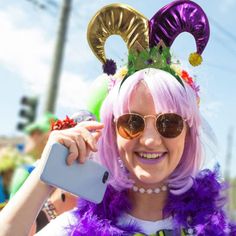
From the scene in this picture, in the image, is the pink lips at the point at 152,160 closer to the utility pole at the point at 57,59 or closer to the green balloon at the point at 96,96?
the green balloon at the point at 96,96

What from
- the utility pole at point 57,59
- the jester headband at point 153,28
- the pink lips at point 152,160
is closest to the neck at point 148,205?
the pink lips at point 152,160

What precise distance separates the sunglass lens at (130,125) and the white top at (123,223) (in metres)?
0.27

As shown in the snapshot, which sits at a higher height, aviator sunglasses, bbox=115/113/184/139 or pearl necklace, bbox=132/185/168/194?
aviator sunglasses, bbox=115/113/184/139

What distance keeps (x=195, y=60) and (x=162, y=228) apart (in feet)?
1.92

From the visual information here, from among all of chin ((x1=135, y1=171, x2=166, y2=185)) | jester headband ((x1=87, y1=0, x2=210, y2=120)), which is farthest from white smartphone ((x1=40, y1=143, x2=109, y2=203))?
jester headband ((x1=87, y1=0, x2=210, y2=120))

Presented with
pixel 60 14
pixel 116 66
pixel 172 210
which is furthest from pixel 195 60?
pixel 60 14

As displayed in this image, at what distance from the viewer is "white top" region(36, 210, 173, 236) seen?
1417 mm

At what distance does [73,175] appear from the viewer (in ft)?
4.01

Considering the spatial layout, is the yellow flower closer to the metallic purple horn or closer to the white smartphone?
the metallic purple horn

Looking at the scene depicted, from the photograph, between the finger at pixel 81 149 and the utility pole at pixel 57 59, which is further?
the utility pole at pixel 57 59

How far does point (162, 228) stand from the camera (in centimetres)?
143

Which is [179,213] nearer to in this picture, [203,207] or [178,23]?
[203,207]

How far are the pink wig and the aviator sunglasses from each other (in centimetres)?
3

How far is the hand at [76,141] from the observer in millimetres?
1219
